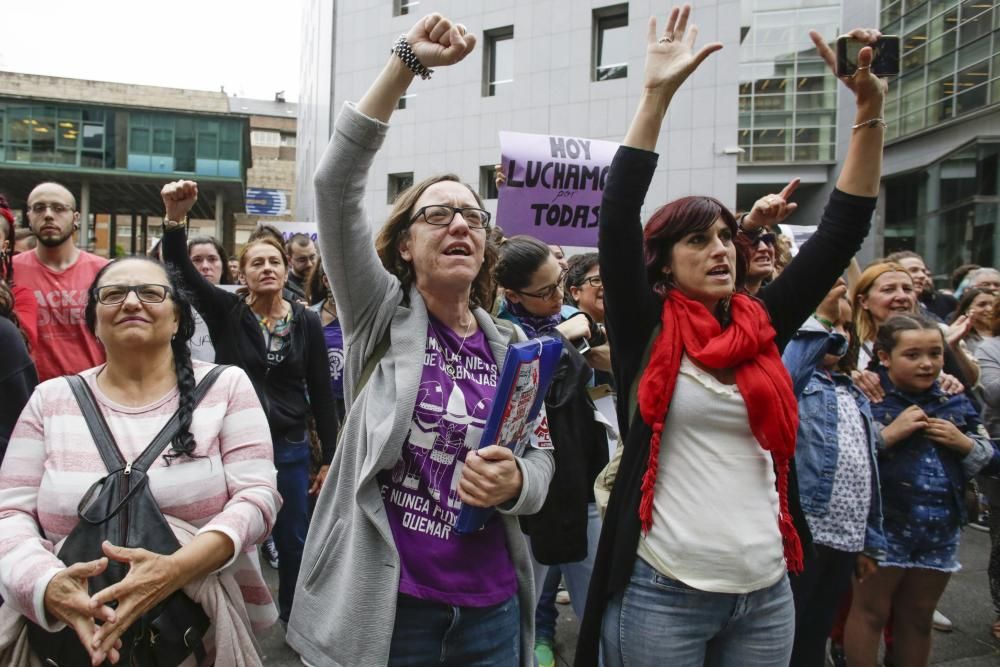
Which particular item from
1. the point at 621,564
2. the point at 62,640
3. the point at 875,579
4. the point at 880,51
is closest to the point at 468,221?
the point at 621,564

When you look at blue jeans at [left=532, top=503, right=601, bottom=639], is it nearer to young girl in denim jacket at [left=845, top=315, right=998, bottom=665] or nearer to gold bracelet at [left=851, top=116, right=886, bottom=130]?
young girl in denim jacket at [left=845, top=315, right=998, bottom=665]

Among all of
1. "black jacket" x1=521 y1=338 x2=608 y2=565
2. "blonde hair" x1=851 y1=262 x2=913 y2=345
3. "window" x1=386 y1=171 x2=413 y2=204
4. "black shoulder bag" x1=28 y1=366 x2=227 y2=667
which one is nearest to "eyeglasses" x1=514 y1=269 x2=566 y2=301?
"black jacket" x1=521 y1=338 x2=608 y2=565

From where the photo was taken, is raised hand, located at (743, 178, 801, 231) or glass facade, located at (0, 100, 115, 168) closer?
raised hand, located at (743, 178, 801, 231)

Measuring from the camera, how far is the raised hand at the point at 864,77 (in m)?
2.12

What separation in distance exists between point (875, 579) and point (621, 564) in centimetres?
192

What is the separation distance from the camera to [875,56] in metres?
2.12

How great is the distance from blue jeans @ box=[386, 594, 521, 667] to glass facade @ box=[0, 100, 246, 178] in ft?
120

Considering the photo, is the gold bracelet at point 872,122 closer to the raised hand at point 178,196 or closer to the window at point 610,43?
the raised hand at point 178,196

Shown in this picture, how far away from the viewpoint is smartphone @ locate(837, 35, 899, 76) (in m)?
2.11

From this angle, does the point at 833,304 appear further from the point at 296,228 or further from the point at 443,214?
the point at 296,228

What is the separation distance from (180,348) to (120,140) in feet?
122

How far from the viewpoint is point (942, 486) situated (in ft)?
10.6

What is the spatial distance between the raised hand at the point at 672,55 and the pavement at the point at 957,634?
302 centimetres

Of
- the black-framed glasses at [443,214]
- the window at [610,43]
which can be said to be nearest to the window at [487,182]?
the window at [610,43]
